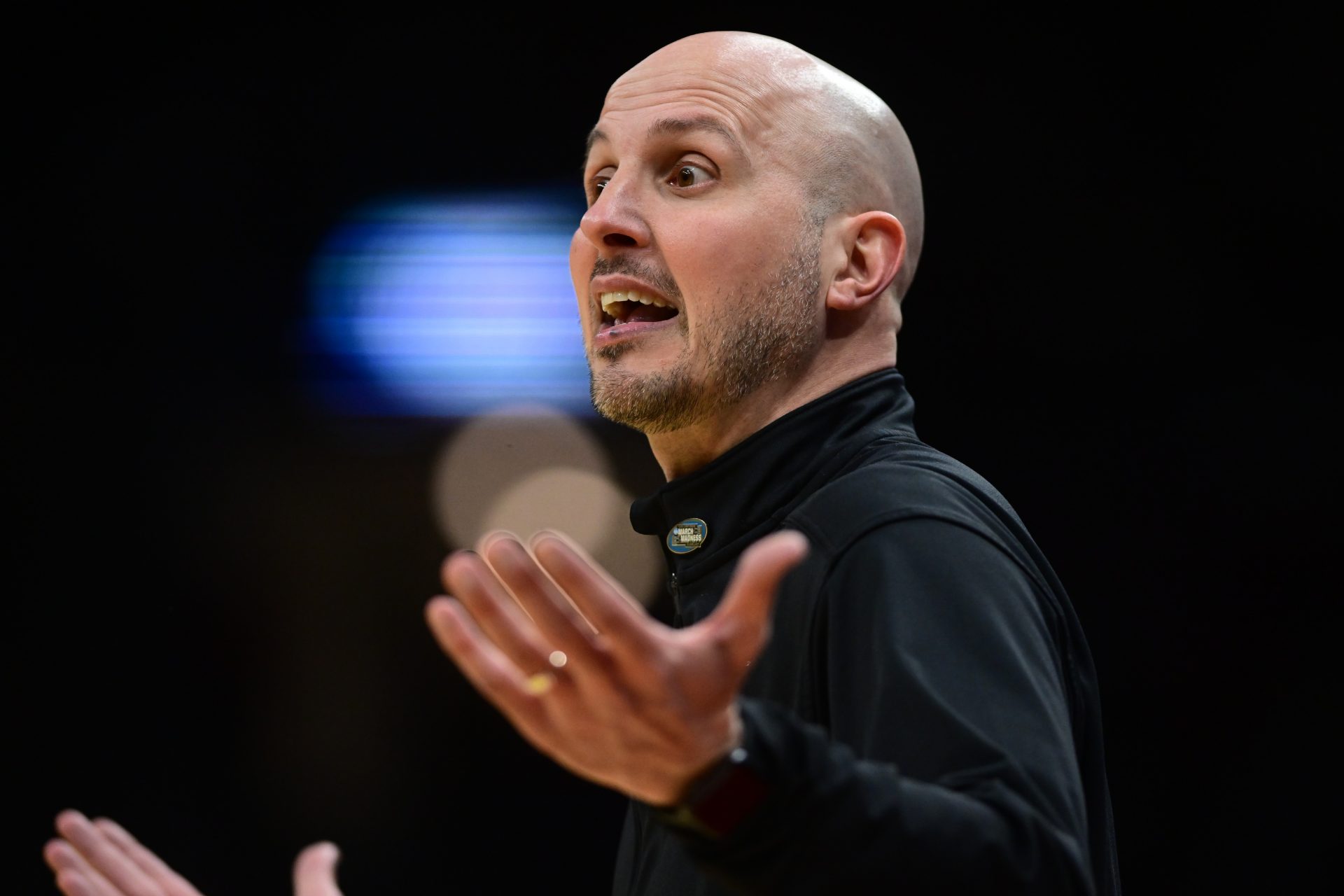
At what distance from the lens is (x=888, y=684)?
938mm

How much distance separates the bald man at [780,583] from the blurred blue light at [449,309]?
4.13 feet

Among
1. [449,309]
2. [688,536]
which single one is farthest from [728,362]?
[449,309]

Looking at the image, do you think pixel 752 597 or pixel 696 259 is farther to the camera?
pixel 696 259

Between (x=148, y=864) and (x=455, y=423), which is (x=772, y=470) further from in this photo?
(x=455, y=423)

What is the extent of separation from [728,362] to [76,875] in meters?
0.76

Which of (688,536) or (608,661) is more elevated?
(608,661)

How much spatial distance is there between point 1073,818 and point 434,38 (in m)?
2.32

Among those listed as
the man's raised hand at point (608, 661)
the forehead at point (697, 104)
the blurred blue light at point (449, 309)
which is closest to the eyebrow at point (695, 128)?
the forehead at point (697, 104)

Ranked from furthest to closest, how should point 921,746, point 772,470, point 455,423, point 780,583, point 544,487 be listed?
point 544,487
point 455,423
point 772,470
point 780,583
point 921,746

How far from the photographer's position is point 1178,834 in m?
2.36

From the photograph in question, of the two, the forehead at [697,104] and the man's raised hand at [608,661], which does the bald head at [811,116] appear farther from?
the man's raised hand at [608,661]

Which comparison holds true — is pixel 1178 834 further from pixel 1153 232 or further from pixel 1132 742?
pixel 1153 232

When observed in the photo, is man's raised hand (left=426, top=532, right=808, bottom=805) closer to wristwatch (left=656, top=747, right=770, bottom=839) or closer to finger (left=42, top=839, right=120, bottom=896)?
wristwatch (left=656, top=747, right=770, bottom=839)

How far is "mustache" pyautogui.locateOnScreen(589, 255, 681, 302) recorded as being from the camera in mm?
1429
